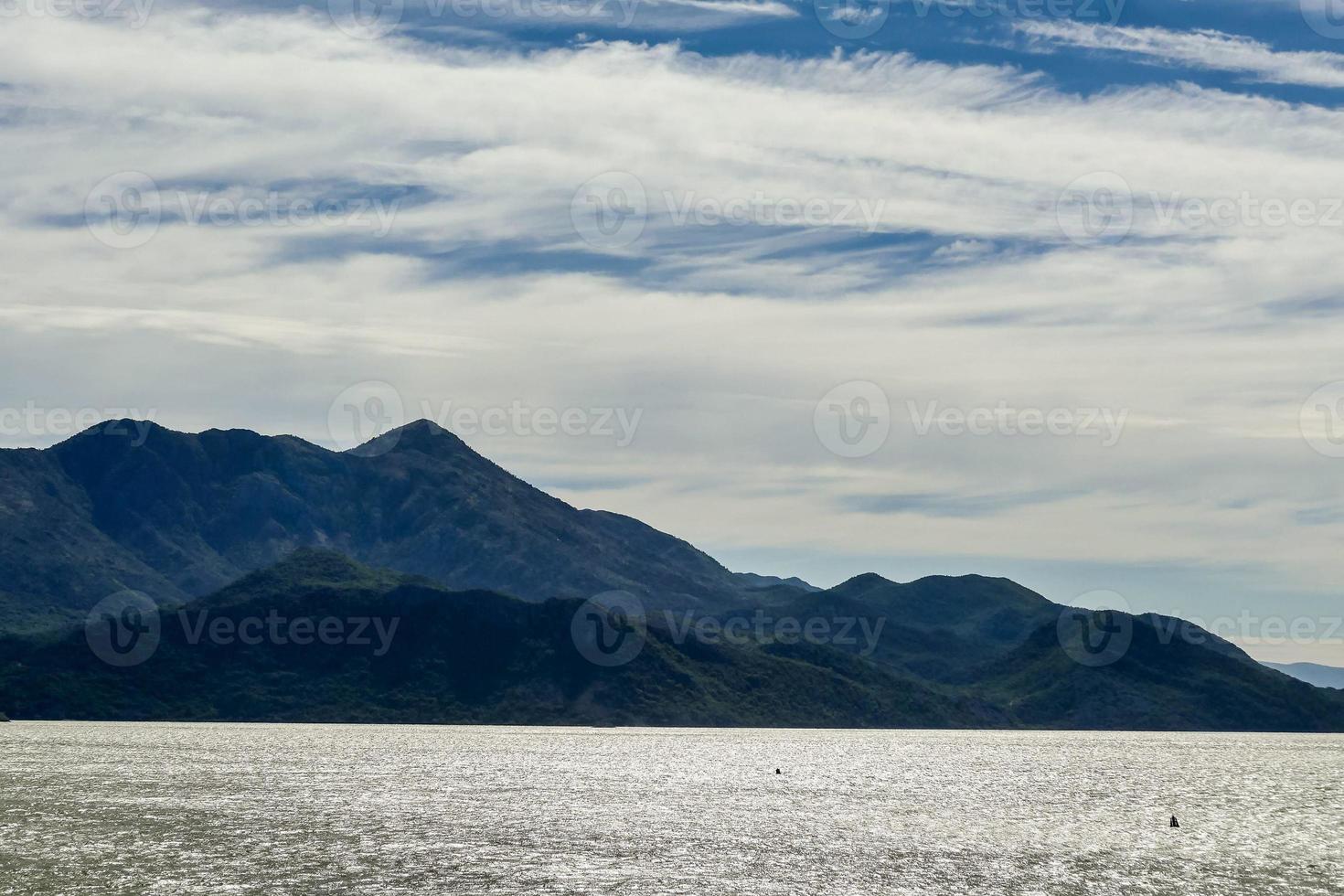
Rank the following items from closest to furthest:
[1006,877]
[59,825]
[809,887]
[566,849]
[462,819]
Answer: [809,887] < [1006,877] < [566,849] < [59,825] < [462,819]

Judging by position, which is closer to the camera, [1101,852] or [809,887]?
[809,887]

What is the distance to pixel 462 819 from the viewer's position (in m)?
193

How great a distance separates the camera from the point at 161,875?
129500 millimetres

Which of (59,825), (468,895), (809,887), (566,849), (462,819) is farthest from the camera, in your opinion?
(462,819)

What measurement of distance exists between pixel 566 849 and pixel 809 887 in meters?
37.0

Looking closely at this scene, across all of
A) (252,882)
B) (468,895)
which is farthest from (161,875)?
(468,895)

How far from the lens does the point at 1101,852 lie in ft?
552

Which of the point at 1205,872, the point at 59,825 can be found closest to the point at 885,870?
the point at 1205,872

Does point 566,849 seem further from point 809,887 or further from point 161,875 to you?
point 161,875

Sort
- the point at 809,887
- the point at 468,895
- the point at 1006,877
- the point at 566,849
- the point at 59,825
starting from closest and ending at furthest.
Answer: the point at 468,895 → the point at 809,887 → the point at 1006,877 → the point at 566,849 → the point at 59,825

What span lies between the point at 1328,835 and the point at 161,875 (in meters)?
155

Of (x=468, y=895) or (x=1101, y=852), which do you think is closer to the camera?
(x=468, y=895)

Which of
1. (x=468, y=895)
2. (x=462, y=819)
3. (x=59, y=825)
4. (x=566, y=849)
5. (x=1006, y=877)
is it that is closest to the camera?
(x=468, y=895)

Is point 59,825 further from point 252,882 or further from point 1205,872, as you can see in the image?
point 1205,872
